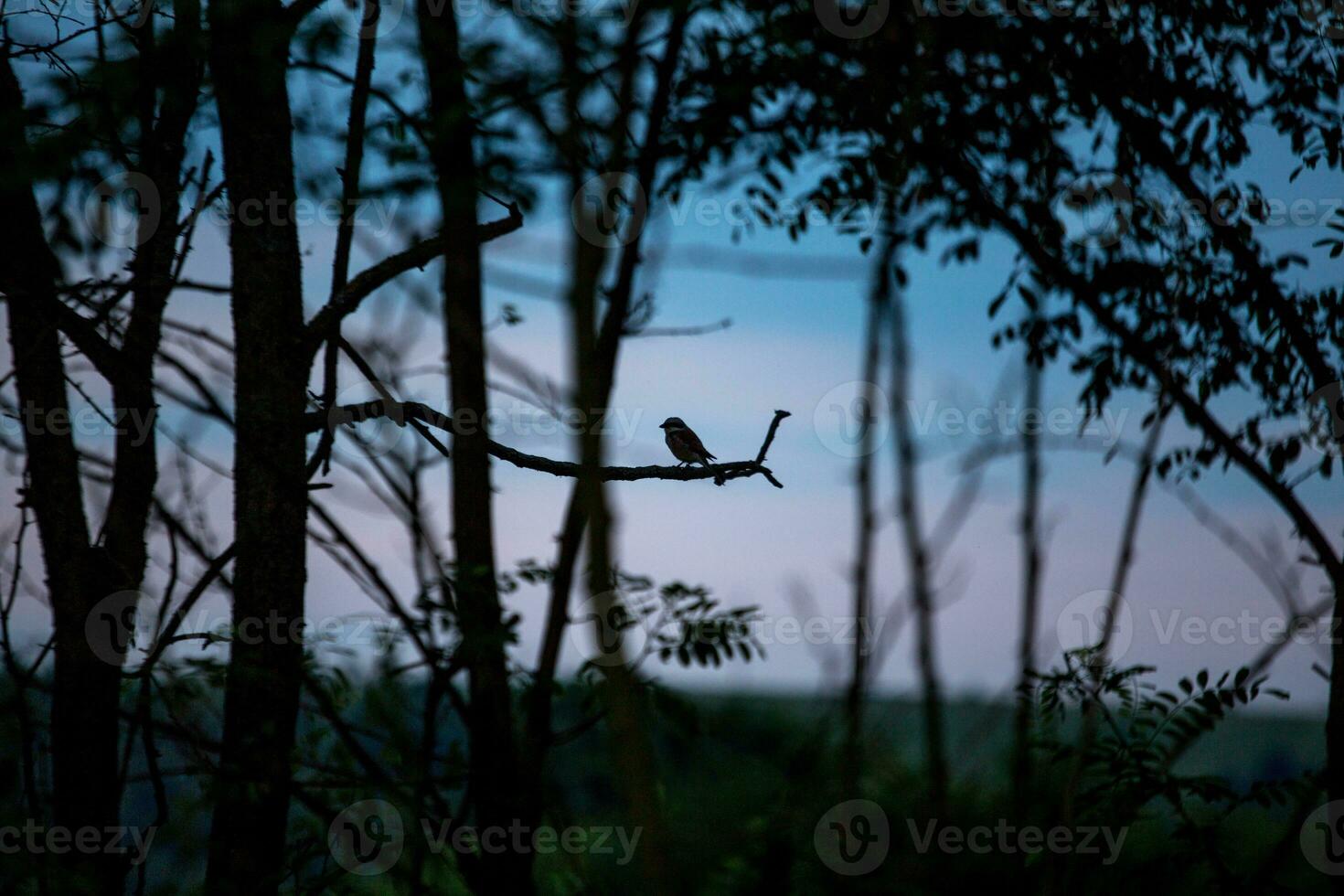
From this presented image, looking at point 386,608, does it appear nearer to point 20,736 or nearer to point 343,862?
point 343,862

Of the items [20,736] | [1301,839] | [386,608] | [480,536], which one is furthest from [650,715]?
[1301,839]

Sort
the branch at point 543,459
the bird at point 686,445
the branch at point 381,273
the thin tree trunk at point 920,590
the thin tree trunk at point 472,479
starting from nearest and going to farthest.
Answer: the thin tree trunk at point 920,590, the branch at point 543,459, the thin tree trunk at point 472,479, the branch at point 381,273, the bird at point 686,445

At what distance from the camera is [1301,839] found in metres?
4.34

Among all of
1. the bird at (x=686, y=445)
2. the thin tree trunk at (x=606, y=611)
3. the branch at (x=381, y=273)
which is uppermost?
the branch at (x=381, y=273)

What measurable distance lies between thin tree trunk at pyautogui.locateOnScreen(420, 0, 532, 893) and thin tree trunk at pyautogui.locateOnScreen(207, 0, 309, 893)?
66 cm

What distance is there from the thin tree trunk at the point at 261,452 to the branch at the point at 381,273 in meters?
0.08

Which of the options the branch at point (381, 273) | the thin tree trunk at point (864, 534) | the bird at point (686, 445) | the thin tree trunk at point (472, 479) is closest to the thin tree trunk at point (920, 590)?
the thin tree trunk at point (864, 534)

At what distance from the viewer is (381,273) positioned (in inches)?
171

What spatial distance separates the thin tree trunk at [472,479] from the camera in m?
3.83

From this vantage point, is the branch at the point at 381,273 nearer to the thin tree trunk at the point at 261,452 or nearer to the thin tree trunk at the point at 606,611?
the thin tree trunk at the point at 261,452

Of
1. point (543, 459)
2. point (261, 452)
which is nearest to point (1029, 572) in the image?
point (543, 459)

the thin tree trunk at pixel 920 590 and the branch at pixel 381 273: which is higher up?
the branch at pixel 381 273

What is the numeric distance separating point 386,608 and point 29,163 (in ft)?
5.84

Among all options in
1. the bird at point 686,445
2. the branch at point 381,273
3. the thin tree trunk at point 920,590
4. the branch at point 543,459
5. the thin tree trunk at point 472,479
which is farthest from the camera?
the bird at point 686,445
